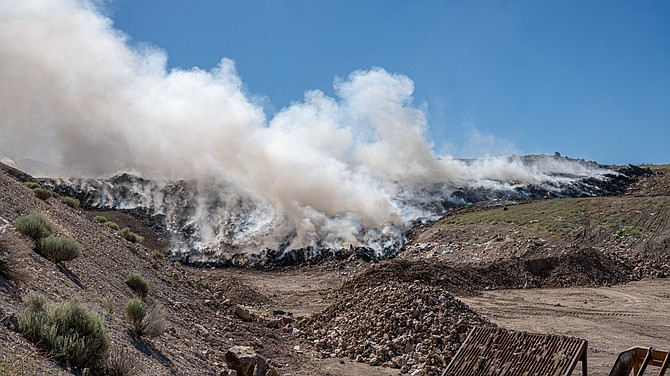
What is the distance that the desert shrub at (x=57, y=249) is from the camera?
36.3 feet

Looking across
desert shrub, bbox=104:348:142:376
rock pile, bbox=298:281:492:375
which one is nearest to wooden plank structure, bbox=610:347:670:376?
desert shrub, bbox=104:348:142:376

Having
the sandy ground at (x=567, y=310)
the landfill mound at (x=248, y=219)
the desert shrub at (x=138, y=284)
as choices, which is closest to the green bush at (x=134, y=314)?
the desert shrub at (x=138, y=284)

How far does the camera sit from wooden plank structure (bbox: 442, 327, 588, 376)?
25.2ft

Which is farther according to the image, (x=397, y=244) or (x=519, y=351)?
(x=397, y=244)

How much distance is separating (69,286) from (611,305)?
21909 millimetres

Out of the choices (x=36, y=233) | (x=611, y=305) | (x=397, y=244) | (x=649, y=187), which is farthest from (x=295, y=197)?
(x=649, y=187)

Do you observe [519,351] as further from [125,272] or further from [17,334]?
[125,272]

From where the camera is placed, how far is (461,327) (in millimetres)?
15203

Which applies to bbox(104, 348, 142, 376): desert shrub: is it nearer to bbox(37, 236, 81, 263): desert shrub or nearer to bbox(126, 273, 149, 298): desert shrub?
bbox(37, 236, 81, 263): desert shrub

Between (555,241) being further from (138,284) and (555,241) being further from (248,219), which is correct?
(138,284)

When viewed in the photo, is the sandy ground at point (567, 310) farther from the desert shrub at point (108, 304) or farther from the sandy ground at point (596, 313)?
the desert shrub at point (108, 304)

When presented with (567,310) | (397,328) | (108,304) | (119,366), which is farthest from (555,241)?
(119,366)

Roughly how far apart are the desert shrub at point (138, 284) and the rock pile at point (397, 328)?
502 centimetres

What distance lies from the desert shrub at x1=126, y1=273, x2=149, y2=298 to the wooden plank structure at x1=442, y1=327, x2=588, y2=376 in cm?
807
